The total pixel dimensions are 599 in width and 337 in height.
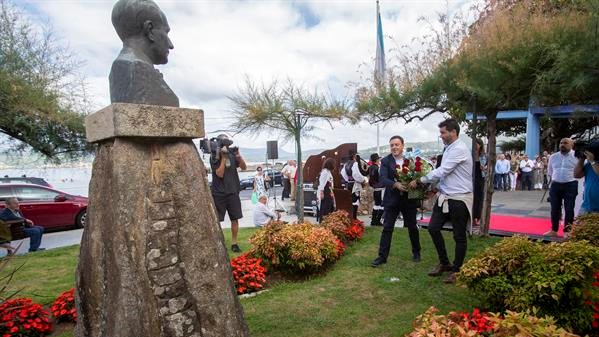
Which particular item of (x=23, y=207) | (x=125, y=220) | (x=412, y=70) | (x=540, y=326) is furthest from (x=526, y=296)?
(x=23, y=207)

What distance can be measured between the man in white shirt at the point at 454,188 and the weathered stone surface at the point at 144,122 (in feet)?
11.1

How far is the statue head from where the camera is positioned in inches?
102

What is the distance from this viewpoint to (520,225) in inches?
325

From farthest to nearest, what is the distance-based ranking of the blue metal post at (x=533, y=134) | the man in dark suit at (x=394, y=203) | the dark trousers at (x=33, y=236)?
the blue metal post at (x=533, y=134) → the dark trousers at (x=33, y=236) → the man in dark suit at (x=394, y=203)

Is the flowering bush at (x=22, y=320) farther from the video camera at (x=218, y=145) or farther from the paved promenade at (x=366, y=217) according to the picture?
the paved promenade at (x=366, y=217)

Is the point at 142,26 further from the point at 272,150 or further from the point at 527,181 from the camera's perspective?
the point at 527,181

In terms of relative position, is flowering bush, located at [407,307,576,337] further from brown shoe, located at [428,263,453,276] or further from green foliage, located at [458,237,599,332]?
brown shoe, located at [428,263,453,276]

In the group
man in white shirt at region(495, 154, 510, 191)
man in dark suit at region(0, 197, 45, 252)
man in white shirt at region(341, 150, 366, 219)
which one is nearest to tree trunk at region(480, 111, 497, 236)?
man in white shirt at region(341, 150, 366, 219)

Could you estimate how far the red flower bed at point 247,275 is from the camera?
4.86 metres

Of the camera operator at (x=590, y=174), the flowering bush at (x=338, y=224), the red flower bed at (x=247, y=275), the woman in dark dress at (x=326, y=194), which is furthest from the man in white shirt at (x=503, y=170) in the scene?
the red flower bed at (x=247, y=275)

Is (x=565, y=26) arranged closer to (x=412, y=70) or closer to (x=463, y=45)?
(x=463, y=45)

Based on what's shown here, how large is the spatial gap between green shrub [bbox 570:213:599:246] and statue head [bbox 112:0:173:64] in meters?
4.95

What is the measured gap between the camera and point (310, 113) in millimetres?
8148

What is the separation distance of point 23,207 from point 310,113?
9.02 metres
